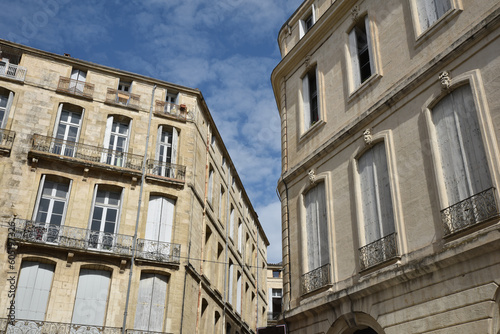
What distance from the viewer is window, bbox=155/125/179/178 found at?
21750 mm

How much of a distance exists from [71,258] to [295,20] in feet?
39.2

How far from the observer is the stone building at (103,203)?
18.0 meters

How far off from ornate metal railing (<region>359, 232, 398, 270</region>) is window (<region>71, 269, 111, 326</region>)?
1114cm

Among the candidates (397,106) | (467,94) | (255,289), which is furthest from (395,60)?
(255,289)

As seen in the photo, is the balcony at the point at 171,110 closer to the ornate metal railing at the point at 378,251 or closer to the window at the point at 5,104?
the window at the point at 5,104

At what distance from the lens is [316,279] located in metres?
12.5

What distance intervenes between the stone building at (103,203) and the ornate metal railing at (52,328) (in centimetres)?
5

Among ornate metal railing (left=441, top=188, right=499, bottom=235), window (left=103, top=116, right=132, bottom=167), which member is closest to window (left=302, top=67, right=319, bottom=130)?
ornate metal railing (left=441, top=188, right=499, bottom=235)

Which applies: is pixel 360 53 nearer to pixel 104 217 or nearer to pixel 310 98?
pixel 310 98

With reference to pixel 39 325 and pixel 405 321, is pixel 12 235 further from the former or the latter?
pixel 405 321

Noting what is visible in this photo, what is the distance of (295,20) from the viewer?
Answer: 17266mm

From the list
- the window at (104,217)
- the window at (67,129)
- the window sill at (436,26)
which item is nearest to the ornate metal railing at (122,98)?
the window at (67,129)

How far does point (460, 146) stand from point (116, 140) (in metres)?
15.8

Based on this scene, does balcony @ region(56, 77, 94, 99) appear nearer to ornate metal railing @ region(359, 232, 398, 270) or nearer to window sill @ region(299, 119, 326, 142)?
window sill @ region(299, 119, 326, 142)
